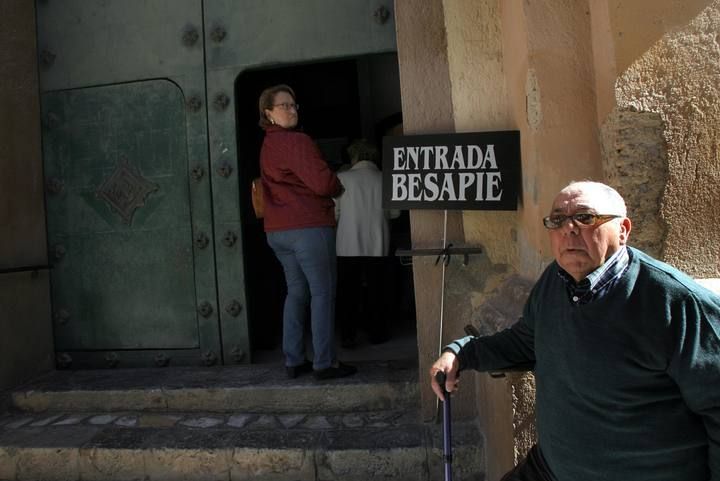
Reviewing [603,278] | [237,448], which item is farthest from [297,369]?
[603,278]

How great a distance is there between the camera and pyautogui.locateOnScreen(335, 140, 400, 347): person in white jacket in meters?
3.87

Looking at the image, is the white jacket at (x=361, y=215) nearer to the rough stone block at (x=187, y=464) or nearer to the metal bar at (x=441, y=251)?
the metal bar at (x=441, y=251)

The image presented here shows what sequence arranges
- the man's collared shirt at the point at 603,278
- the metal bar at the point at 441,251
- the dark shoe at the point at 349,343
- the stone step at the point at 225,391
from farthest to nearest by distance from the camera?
1. the dark shoe at the point at 349,343
2. the stone step at the point at 225,391
3. the metal bar at the point at 441,251
4. the man's collared shirt at the point at 603,278

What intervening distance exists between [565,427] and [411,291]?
4041 mm

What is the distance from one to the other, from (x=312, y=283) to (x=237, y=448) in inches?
35.9

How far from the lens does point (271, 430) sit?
9.97 feet

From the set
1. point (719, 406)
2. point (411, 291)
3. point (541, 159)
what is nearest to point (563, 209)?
point (719, 406)

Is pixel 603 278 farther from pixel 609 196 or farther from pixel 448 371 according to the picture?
pixel 448 371

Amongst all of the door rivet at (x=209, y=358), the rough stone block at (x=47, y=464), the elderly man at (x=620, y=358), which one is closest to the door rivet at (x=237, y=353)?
the door rivet at (x=209, y=358)

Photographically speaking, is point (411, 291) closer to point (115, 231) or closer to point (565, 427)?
point (115, 231)

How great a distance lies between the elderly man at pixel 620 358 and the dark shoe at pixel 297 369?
79.1 inches

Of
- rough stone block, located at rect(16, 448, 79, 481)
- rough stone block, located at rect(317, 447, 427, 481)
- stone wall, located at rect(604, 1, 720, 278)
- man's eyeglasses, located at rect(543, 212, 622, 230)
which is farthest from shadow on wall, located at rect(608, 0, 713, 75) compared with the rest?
rough stone block, located at rect(16, 448, 79, 481)

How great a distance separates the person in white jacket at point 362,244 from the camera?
3.87 m

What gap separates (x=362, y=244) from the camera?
3.90 m
